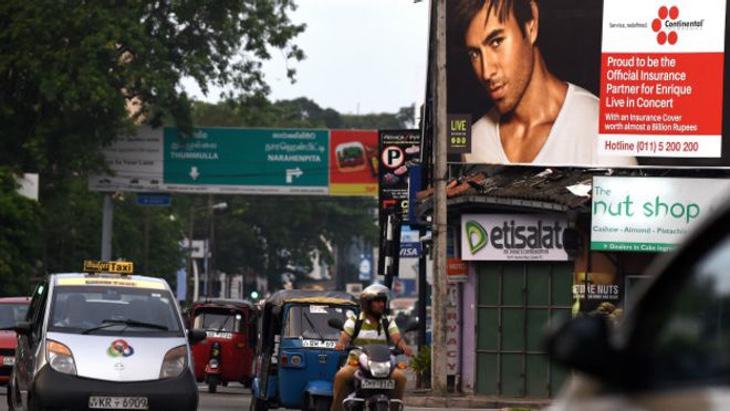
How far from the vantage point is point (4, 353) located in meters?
25.4

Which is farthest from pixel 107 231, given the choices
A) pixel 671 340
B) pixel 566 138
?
pixel 671 340

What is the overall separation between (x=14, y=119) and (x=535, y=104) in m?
25.7

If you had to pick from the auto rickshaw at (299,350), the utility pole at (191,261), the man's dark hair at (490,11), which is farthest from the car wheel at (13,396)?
the utility pole at (191,261)

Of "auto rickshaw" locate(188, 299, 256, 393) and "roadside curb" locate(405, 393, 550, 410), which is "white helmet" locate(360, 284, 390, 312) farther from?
"auto rickshaw" locate(188, 299, 256, 393)

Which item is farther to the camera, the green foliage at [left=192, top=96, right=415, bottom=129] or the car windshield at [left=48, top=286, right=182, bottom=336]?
the green foliage at [left=192, top=96, right=415, bottom=129]

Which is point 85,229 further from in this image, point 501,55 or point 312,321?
point 312,321

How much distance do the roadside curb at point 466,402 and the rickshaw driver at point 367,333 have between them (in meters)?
13.1

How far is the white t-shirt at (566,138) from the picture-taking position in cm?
3288

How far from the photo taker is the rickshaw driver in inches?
558

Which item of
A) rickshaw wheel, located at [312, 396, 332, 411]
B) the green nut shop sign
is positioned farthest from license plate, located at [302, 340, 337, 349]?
the green nut shop sign

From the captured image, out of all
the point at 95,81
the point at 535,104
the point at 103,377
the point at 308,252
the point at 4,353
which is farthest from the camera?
the point at 308,252

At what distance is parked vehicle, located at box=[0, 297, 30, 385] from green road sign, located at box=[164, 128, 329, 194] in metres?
30.8

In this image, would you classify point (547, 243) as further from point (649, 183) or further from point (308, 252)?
point (308, 252)

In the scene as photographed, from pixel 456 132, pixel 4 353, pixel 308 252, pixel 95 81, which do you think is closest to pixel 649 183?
pixel 456 132
